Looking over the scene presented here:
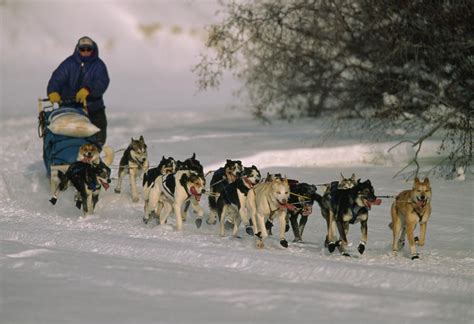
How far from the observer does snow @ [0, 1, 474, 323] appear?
623cm

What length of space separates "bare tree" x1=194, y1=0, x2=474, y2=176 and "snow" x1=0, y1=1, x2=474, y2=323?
0.86 m

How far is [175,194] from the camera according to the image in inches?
381

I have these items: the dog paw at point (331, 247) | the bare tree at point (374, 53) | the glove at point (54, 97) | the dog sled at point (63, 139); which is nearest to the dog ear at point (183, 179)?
the dog paw at point (331, 247)

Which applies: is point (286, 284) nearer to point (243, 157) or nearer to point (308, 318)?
point (308, 318)

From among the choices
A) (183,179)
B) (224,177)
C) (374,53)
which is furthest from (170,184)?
(374,53)

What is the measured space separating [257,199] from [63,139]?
3.71m

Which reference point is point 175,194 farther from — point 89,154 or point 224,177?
point 89,154

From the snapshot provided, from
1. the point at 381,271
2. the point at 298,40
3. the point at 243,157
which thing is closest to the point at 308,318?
the point at 381,271

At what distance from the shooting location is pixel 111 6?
36.4 m

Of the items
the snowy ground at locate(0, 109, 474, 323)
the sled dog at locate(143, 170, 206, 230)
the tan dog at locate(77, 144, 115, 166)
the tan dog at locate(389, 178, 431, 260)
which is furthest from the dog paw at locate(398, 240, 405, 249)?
the tan dog at locate(77, 144, 115, 166)

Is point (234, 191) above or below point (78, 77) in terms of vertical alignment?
below

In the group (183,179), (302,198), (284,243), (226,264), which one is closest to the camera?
(226,264)

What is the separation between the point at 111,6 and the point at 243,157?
2242 cm

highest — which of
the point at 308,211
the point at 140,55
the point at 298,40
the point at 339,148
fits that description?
the point at 140,55
